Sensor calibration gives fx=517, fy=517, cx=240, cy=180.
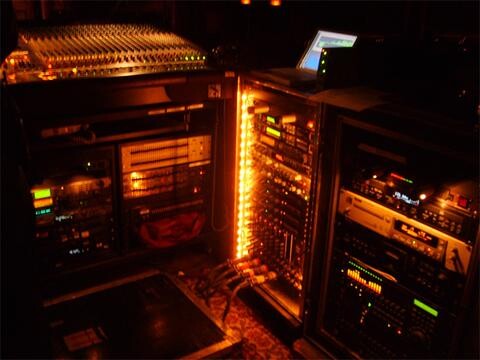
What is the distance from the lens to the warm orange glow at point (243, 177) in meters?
2.42

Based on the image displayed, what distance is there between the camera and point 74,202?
2.25 metres

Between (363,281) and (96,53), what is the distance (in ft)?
4.90

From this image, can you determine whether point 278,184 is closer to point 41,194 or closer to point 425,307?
point 425,307

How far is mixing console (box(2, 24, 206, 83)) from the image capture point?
2068mm

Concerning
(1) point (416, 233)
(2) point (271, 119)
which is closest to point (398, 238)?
(1) point (416, 233)

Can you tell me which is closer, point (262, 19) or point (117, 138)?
point (117, 138)

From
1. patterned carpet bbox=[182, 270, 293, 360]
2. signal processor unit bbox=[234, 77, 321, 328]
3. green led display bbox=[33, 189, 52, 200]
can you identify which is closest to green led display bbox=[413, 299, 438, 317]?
signal processor unit bbox=[234, 77, 321, 328]

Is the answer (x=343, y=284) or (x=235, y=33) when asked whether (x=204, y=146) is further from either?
(x=343, y=284)

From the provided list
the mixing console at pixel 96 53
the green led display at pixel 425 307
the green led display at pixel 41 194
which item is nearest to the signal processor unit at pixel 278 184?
the mixing console at pixel 96 53

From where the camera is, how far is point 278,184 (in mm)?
2301

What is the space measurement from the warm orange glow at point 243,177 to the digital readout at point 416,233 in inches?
36.1

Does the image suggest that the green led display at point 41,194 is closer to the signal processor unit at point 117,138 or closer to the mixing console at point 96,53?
the signal processor unit at point 117,138

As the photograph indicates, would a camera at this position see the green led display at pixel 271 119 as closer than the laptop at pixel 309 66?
No

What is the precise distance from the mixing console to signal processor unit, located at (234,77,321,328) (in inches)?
14.7
